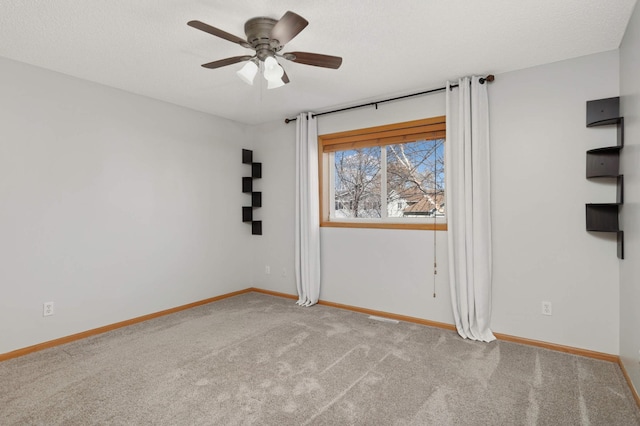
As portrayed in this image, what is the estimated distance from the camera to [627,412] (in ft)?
6.35

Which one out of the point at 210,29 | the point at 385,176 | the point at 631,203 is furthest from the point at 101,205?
the point at 631,203

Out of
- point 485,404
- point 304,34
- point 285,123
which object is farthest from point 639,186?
point 285,123

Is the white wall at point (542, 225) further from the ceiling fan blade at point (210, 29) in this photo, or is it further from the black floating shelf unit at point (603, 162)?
the ceiling fan blade at point (210, 29)

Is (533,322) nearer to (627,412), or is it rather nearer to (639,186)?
(627,412)

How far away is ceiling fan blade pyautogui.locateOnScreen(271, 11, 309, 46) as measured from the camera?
1.74m

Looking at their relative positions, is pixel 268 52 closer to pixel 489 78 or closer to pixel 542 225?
pixel 489 78

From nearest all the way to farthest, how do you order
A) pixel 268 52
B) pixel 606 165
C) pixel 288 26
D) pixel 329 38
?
1. pixel 288 26
2. pixel 268 52
3. pixel 329 38
4. pixel 606 165

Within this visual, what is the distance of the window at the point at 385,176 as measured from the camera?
11.6 ft

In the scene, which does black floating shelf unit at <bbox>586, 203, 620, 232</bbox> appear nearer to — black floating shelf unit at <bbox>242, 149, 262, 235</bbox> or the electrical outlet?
black floating shelf unit at <bbox>242, 149, 262, 235</bbox>

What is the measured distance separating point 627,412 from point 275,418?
6.64 ft

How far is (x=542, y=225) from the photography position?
2.85 metres

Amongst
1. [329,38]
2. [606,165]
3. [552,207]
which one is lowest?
[552,207]

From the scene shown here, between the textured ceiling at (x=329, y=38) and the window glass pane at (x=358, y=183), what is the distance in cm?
91

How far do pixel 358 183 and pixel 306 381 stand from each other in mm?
2428
